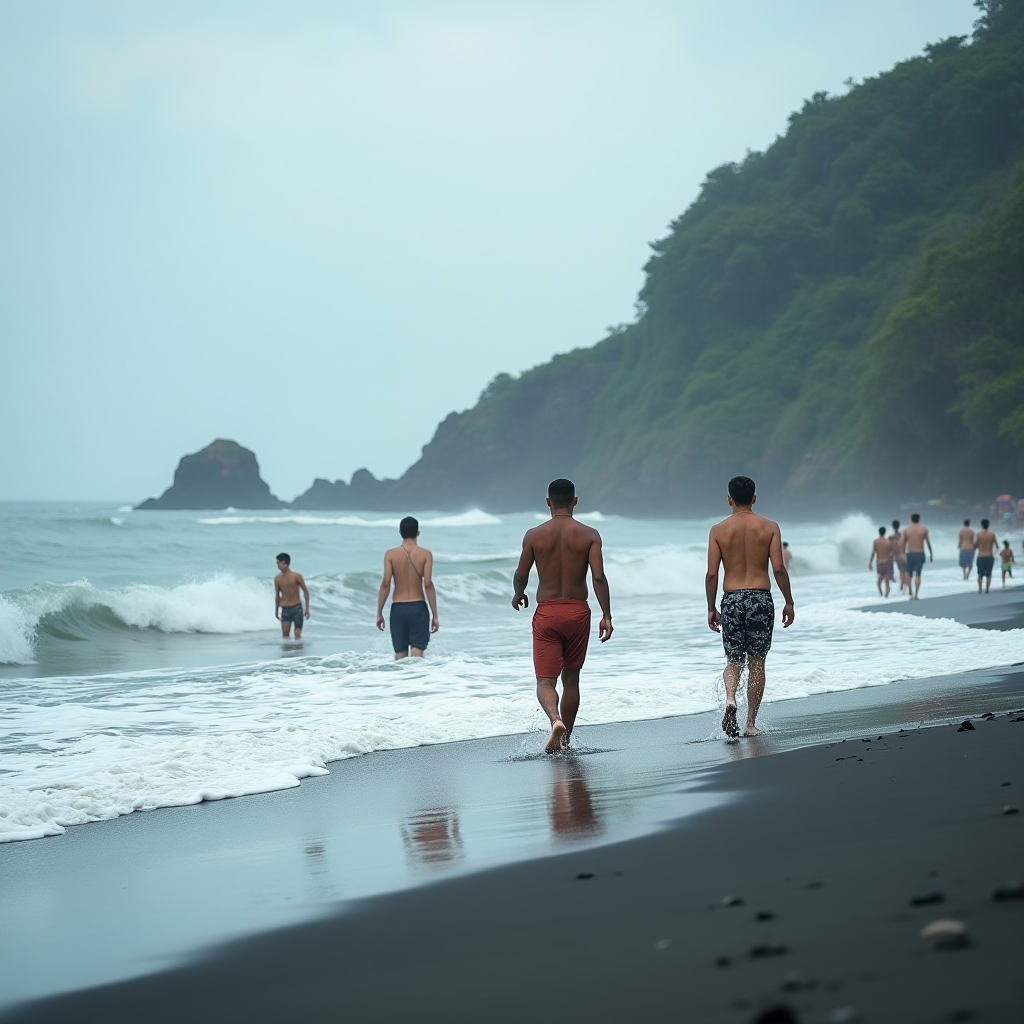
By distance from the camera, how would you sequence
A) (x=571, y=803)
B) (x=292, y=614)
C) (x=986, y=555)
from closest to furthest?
(x=571, y=803)
(x=292, y=614)
(x=986, y=555)

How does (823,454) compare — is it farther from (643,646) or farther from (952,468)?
(643,646)

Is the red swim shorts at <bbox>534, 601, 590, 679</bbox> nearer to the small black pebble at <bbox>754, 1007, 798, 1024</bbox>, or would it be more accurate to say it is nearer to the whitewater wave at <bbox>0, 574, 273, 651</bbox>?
the small black pebble at <bbox>754, 1007, 798, 1024</bbox>

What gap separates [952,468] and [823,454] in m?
10.4

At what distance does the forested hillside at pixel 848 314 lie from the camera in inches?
2259

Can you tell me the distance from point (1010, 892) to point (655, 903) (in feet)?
3.32

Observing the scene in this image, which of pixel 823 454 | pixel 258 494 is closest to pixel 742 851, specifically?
pixel 823 454

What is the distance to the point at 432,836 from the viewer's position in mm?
5070

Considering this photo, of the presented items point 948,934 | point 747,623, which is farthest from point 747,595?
point 948,934

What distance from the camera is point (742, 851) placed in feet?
13.3

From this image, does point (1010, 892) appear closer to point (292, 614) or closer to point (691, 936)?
point (691, 936)

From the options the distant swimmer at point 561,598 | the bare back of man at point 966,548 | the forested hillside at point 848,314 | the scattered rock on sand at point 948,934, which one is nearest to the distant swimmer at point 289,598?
the distant swimmer at point 561,598

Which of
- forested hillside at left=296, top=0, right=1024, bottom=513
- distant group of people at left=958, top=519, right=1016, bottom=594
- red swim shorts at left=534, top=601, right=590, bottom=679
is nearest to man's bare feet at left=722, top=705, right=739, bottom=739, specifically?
red swim shorts at left=534, top=601, right=590, bottom=679

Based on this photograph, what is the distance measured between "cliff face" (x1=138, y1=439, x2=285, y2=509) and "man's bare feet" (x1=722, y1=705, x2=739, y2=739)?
341ft

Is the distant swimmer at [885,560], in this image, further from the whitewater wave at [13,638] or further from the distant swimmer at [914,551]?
the whitewater wave at [13,638]
